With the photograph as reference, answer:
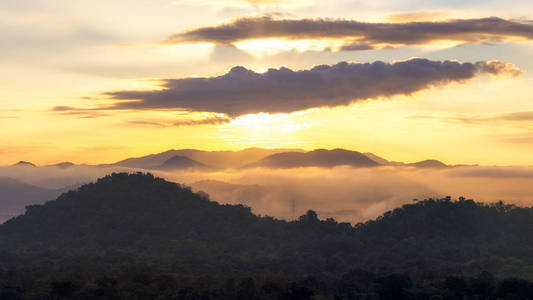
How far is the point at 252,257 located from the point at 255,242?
24.4 metres

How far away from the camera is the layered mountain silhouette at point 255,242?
486ft

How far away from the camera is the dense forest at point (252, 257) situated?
103188 mm

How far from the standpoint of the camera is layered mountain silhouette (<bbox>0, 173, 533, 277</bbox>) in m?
148

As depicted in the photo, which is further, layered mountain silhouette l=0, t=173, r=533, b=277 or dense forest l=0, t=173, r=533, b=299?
layered mountain silhouette l=0, t=173, r=533, b=277

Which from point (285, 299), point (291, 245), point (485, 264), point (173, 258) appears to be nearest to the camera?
point (285, 299)

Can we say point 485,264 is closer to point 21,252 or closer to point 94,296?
point 94,296

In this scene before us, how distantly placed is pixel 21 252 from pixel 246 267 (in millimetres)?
54036

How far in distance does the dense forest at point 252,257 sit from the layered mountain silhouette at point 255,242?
329 mm

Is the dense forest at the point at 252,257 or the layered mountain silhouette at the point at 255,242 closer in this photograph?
the dense forest at the point at 252,257

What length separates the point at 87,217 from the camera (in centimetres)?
19312

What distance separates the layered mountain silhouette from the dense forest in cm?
33

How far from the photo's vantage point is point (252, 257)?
161375 mm

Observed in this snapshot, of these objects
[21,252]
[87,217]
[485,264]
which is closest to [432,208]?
[485,264]

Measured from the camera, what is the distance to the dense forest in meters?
103
